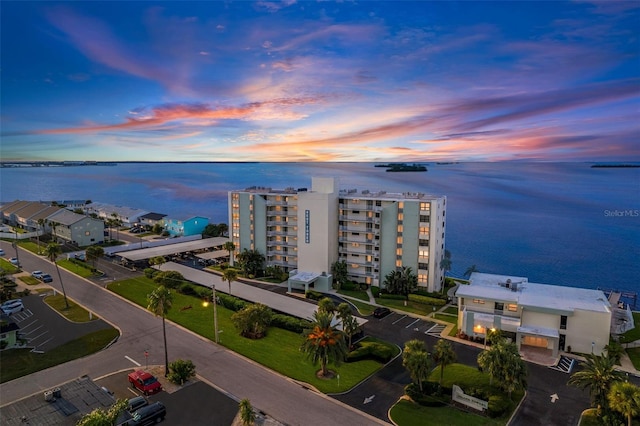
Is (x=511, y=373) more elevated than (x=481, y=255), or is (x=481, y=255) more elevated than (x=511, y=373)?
(x=511, y=373)

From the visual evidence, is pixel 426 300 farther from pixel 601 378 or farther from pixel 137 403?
pixel 137 403

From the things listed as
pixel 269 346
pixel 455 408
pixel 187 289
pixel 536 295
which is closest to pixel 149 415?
pixel 269 346

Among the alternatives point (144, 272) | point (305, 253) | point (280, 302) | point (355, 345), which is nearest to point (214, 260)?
point (144, 272)

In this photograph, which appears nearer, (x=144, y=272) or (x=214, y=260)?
(x=144, y=272)

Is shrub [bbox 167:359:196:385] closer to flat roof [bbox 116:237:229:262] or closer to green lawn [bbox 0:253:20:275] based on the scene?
flat roof [bbox 116:237:229:262]

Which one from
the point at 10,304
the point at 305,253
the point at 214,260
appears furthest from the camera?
the point at 214,260

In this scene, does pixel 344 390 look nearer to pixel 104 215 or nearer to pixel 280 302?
pixel 280 302

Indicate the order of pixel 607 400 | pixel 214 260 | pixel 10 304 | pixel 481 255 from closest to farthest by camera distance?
pixel 607 400 → pixel 10 304 → pixel 214 260 → pixel 481 255

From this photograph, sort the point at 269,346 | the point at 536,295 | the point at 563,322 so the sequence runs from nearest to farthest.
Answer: the point at 269,346 → the point at 563,322 → the point at 536,295
